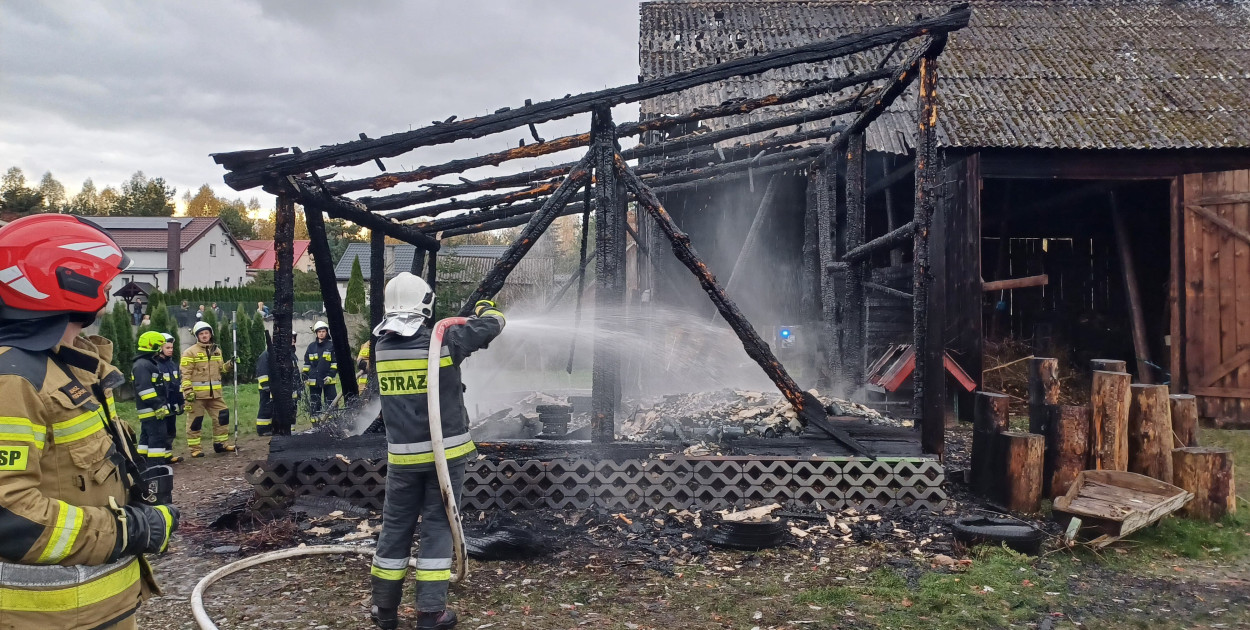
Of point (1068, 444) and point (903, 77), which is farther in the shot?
point (903, 77)

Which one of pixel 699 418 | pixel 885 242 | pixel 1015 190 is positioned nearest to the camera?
pixel 885 242

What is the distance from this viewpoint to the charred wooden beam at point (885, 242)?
6332 mm

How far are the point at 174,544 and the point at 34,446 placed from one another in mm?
4378

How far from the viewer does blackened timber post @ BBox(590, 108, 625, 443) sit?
598 cm

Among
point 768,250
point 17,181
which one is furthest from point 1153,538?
point 17,181

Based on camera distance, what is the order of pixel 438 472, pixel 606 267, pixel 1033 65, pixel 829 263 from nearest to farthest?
pixel 438 472, pixel 606 267, pixel 829 263, pixel 1033 65

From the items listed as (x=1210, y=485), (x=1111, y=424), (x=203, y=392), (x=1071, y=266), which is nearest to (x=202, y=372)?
(x=203, y=392)

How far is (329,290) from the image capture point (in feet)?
22.8

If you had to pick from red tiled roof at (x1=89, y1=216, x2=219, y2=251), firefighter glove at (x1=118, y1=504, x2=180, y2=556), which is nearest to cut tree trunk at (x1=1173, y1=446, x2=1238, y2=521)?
firefighter glove at (x1=118, y1=504, x2=180, y2=556)

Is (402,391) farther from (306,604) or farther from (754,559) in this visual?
(754,559)

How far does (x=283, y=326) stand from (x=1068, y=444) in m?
6.89

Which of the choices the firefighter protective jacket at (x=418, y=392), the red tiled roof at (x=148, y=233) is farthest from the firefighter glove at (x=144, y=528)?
the red tiled roof at (x=148, y=233)

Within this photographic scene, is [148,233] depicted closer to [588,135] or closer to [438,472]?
[588,135]

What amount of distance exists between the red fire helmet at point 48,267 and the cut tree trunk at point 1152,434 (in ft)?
23.2
